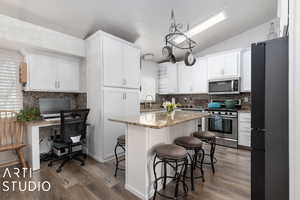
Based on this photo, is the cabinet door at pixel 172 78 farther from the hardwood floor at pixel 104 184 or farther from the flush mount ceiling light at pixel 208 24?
the hardwood floor at pixel 104 184

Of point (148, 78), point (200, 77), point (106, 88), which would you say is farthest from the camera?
point (148, 78)

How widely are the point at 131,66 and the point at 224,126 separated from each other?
9.33 feet

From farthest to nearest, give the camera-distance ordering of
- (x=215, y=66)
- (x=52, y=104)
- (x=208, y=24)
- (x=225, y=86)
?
(x=215, y=66) → (x=225, y=86) → (x=208, y=24) → (x=52, y=104)

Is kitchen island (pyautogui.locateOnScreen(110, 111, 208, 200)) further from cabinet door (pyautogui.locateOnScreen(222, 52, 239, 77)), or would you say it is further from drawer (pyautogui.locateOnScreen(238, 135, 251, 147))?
cabinet door (pyautogui.locateOnScreen(222, 52, 239, 77))

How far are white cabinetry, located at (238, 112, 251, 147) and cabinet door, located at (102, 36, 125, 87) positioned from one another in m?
2.99

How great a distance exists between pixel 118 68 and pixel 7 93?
2.12 metres

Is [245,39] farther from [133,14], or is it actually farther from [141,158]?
[141,158]

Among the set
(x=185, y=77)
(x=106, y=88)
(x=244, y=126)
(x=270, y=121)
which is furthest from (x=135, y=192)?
(x=185, y=77)

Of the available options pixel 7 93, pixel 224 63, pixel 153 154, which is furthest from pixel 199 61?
pixel 7 93

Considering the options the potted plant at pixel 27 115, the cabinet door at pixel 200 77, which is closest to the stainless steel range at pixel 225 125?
the cabinet door at pixel 200 77

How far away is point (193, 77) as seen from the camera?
482 cm

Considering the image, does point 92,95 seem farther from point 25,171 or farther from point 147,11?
point 147,11

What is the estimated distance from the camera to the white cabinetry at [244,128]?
→ 345 centimetres

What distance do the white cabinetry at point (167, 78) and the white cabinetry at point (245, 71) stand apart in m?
2.05
